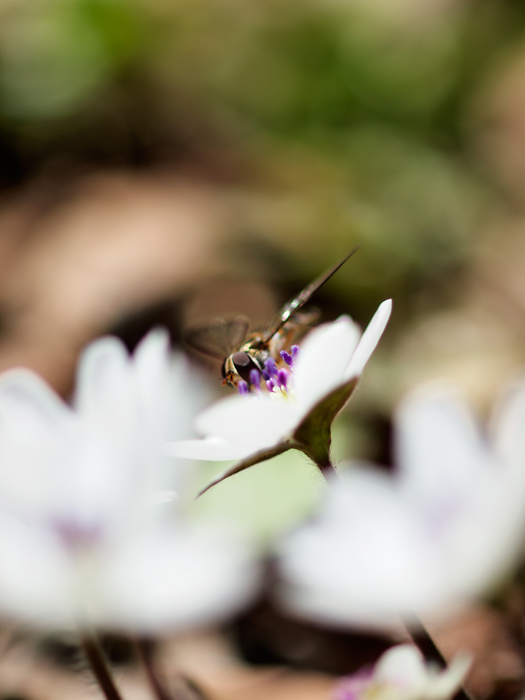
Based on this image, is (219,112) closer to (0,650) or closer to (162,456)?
(0,650)

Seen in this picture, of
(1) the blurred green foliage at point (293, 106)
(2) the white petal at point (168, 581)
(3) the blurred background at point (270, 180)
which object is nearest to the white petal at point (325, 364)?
(2) the white petal at point (168, 581)

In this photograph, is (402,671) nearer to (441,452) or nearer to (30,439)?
(441,452)

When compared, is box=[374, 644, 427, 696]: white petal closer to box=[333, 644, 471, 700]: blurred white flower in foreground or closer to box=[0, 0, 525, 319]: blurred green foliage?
box=[333, 644, 471, 700]: blurred white flower in foreground

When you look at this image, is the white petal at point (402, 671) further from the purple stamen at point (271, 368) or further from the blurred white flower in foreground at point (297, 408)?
the purple stamen at point (271, 368)

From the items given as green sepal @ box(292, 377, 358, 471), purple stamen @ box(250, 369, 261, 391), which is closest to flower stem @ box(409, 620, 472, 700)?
green sepal @ box(292, 377, 358, 471)

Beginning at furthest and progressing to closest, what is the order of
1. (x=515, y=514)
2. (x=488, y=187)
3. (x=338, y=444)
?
(x=488, y=187)
(x=338, y=444)
(x=515, y=514)

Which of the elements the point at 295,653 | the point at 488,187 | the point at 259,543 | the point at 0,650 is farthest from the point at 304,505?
the point at 488,187

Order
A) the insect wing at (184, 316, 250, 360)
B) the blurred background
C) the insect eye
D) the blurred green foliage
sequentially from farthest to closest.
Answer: the blurred green foliage → the blurred background → the insect wing at (184, 316, 250, 360) → the insect eye
